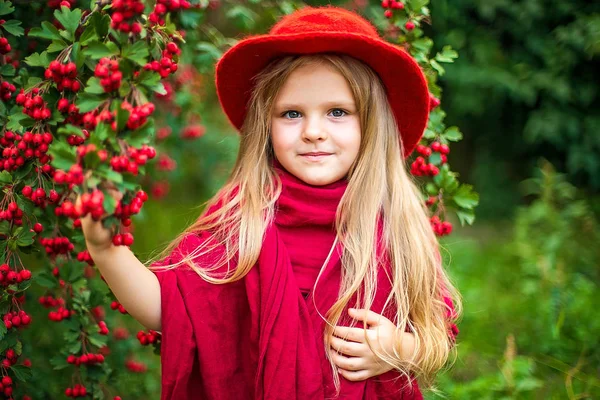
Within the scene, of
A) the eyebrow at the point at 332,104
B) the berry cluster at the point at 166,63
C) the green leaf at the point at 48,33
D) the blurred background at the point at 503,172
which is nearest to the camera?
the berry cluster at the point at 166,63

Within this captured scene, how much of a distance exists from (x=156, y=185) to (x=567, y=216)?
84.0 inches

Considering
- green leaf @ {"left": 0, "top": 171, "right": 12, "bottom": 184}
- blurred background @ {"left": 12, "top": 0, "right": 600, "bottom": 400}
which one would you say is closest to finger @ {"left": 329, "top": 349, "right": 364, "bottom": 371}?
blurred background @ {"left": 12, "top": 0, "right": 600, "bottom": 400}

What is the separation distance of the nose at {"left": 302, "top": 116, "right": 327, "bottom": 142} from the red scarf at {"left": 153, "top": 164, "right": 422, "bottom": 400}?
0.13 metres

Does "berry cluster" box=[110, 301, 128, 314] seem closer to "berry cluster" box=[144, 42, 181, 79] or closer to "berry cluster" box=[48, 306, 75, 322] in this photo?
"berry cluster" box=[48, 306, 75, 322]

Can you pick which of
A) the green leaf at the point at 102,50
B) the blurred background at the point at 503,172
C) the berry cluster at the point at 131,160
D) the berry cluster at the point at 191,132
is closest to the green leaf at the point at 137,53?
the green leaf at the point at 102,50

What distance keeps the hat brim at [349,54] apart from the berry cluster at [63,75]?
44 cm

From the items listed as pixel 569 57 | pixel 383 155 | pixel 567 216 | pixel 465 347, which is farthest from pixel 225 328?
pixel 569 57

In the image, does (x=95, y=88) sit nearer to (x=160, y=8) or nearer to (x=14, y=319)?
(x=160, y=8)

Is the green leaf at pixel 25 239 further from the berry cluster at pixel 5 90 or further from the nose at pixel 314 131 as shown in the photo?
the nose at pixel 314 131

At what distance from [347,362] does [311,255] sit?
0.28m

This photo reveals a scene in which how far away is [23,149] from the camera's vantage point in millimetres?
1639

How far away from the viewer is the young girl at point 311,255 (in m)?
1.70

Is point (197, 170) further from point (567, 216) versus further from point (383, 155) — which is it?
point (383, 155)

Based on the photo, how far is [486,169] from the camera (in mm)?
5406
